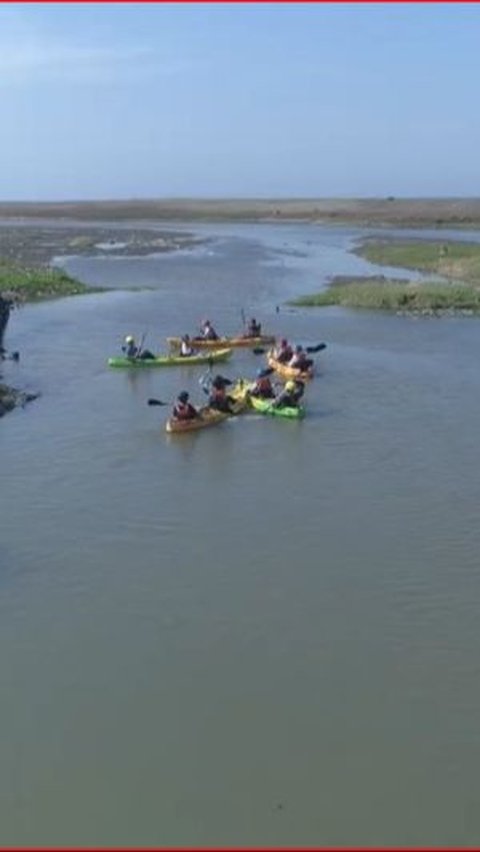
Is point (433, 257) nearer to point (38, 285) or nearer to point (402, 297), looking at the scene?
point (402, 297)

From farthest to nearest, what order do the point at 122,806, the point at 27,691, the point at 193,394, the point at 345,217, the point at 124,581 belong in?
the point at 345,217 → the point at 193,394 → the point at 124,581 → the point at 27,691 → the point at 122,806

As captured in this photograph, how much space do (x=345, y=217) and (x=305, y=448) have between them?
96479mm

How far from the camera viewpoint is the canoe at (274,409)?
79.5 feet

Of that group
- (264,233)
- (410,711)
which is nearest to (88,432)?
(410,711)

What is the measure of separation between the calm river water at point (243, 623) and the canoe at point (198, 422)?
13.3 inches

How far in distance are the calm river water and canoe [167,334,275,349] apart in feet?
19.3

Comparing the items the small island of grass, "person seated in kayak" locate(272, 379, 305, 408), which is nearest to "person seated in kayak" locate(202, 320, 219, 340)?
"person seated in kayak" locate(272, 379, 305, 408)

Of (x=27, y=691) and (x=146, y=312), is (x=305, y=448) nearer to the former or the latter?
(x=27, y=691)

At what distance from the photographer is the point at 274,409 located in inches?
966

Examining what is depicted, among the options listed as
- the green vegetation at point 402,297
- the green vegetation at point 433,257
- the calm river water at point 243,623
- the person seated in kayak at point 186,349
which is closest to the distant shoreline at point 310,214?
the green vegetation at point 433,257

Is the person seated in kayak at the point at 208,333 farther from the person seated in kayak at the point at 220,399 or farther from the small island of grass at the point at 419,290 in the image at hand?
the small island of grass at the point at 419,290

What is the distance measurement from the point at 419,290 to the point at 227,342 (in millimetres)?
11678

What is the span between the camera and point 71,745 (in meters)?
11.1

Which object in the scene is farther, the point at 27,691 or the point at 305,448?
the point at 305,448
